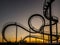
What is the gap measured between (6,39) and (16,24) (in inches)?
91.7

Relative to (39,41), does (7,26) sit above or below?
above

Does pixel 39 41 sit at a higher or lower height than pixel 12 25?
lower

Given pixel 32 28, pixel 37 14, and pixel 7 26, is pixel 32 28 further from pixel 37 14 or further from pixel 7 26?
pixel 7 26

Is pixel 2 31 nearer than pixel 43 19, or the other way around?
pixel 43 19

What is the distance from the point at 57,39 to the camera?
71.1ft

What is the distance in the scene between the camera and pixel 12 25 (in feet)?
79.0

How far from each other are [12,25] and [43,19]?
14.2 feet

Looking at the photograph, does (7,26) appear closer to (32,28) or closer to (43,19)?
(32,28)

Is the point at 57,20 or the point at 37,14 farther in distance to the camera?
the point at 37,14

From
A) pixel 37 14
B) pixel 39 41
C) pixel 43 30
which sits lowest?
pixel 39 41

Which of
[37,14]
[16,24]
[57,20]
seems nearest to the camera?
[57,20]

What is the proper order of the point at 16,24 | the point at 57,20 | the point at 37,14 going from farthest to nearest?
the point at 16,24, the point at 37,14, the point at 57,20

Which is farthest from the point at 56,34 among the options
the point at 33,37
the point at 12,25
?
the point at 12,25

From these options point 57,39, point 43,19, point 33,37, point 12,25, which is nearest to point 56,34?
point 57,39
